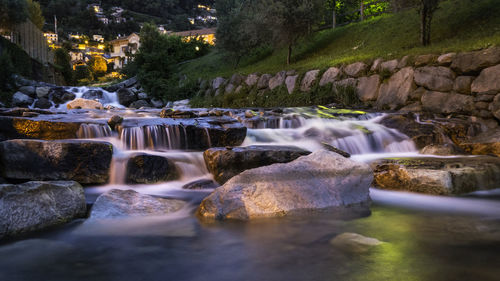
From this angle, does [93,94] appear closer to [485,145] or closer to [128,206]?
[128,206]

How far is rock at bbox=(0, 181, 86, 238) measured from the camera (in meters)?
3.64

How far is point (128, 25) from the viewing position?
307ft

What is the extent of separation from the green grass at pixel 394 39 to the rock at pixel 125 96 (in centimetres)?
540

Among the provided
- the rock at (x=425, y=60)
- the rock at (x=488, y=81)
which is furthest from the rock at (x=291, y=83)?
the rock at (x=488, y=81)

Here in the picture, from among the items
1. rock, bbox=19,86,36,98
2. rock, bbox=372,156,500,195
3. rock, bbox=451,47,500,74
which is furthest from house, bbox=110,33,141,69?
rock, bbox=372,156,500,195

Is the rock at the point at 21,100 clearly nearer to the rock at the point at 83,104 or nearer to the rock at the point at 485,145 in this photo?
the rock at the point at 83,104

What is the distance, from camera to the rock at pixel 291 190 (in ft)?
14.1

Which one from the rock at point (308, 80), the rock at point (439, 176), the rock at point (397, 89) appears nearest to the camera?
the rock at point (439, 176)

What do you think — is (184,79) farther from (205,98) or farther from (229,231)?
(229,231)

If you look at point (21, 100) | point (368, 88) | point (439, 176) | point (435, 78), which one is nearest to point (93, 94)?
point (21, 100)

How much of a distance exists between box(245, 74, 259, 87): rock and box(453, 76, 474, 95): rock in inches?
448

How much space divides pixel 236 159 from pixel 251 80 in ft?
49.8

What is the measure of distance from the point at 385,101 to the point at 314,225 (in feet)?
33.0

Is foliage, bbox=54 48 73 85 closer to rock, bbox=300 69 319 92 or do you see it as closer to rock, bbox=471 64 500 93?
rock, bbox=300 69 319 92
